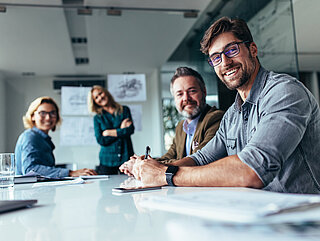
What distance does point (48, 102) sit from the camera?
2992mm

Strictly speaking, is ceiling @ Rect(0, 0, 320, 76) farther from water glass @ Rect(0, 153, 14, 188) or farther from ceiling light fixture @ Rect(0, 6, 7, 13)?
water glass @ Rect(0, 153, 14, 188)

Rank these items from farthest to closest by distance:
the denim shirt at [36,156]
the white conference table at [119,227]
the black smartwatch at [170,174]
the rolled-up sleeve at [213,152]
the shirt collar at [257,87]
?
the denim shirt at [36,156], the rolled-up sleeve at [213,152], the shirt collar at [257,87], the black smartwatch at [170,174], the white conference table at [119,227]

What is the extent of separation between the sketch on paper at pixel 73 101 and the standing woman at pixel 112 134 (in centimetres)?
22

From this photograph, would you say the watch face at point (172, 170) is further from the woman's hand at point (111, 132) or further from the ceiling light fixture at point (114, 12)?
the ceiling light fixture at point (114, 12)

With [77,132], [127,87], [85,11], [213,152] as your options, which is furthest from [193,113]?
[85,11]

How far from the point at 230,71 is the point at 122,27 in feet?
8.91

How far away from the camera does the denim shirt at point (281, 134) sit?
98cm

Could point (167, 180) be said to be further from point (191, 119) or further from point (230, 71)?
point (191, 119)

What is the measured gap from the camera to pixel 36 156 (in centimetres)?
238

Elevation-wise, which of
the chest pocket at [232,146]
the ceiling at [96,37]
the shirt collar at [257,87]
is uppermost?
the ceiling at [96,37]

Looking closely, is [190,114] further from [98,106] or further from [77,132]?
[77,132]

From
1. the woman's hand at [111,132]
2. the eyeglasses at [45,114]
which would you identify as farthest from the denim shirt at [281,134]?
the woman's hand at [111,132]

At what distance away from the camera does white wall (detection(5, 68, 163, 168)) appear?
3748mm

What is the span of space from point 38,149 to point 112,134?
3.49 feet
